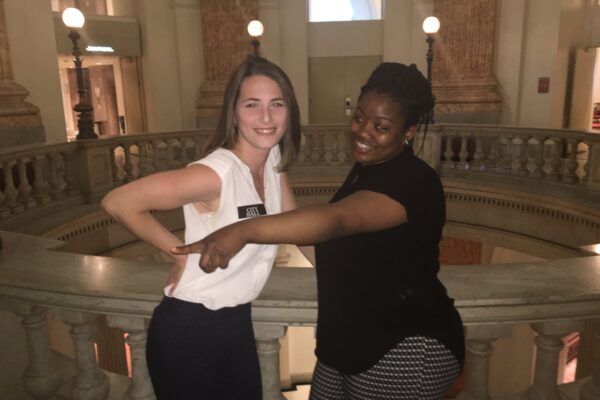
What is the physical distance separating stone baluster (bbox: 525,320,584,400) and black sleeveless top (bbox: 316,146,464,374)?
0.57 m

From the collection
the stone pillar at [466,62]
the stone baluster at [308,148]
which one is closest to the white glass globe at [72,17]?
the stone baluster at [308,148]

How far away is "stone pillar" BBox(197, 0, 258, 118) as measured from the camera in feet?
43.3

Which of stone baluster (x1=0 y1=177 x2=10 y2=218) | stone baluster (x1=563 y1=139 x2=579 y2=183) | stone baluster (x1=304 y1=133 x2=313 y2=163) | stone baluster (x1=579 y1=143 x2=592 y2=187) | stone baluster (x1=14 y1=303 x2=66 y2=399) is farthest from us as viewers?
stone baluster (x1=304 y1=133 x2=313 y2=163)

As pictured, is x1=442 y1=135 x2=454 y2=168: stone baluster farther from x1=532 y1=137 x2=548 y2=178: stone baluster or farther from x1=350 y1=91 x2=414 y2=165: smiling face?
x1=350 y1=91 x2=414 y2=165: smiling face

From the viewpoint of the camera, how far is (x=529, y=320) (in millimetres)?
1832

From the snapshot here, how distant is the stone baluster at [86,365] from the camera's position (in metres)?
2.09

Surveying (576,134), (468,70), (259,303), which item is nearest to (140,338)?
(259,303)

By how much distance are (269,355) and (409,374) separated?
65cm

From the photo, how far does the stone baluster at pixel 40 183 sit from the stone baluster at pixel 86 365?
5.49 metres

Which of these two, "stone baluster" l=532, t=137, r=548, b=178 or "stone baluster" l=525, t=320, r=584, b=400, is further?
"stone baluster" l=532, t=137, r=548, b=178

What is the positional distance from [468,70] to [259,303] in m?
11.8

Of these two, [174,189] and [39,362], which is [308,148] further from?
[174,189]

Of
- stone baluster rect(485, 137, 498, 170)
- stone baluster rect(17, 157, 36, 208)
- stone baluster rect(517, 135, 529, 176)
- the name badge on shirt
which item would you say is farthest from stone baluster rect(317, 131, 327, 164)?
the name badge on shirt

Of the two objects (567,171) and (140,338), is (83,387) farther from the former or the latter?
(567,171)
